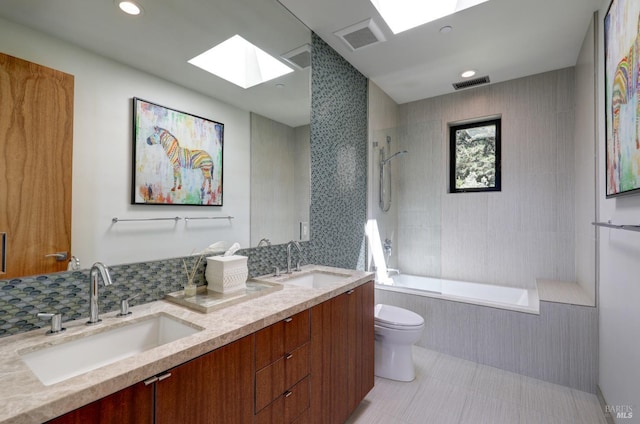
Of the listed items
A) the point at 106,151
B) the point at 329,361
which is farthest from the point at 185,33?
the point at 329,361

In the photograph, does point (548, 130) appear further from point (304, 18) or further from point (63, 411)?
point (63, 411)

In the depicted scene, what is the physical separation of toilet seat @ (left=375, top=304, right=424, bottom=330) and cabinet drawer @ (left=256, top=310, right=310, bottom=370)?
1000 millimetres

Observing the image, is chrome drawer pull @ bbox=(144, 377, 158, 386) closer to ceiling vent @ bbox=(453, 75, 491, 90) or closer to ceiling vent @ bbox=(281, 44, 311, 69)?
ceiling vent @ bbox=(281, 44, 311, 69)

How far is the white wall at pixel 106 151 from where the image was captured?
3.55 feet

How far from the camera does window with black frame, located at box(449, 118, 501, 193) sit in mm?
3297

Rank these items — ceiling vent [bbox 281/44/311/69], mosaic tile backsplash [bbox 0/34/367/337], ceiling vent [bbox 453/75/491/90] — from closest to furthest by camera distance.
→ mosaic tile backsplash [bbox 0/34/367/337]
ceiling vent [bbox 281/44/311/69]
ceiling vent [bbox 453/75/491/90]

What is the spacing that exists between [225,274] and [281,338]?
450mm

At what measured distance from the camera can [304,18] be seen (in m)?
2.11

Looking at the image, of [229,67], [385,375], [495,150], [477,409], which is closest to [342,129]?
[229,67]

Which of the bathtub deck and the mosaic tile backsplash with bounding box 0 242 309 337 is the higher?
Answer: the mosaic tile backsplash with bounding box 0 242 309 337

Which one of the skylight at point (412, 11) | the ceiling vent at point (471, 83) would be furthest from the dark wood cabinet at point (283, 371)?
the ceiling vent at point (471, 83)

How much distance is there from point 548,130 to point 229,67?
10.4ft

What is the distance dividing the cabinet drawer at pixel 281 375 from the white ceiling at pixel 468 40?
220 centimetres

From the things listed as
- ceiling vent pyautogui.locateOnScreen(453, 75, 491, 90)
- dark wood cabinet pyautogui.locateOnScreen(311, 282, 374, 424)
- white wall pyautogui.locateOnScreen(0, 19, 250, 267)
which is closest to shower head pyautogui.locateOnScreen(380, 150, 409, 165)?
ceiling vent pyautogui.locateOnScreen(453, 75, 491, 90)
